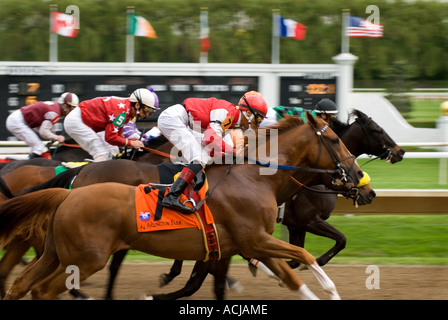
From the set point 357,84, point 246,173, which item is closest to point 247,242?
point 246,173

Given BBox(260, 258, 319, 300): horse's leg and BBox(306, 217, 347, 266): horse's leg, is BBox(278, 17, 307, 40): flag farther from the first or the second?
BBox(260, 258, 319, 300): horse's leg

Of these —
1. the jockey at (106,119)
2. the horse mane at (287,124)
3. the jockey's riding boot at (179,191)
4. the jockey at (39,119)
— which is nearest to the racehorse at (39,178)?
the jockey at (106,119)

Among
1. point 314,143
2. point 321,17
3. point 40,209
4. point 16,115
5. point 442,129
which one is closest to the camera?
point 40,209

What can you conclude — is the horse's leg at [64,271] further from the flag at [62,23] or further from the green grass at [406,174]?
the flag at [62,23]

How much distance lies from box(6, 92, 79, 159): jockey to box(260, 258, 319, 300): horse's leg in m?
3.71

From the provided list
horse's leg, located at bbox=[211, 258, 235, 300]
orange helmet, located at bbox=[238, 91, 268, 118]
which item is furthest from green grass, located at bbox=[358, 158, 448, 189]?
horse's leg, located at bbox=[211, 258, 235, 300]

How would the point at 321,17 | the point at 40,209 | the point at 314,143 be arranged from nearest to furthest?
the point at 40,209, the point at 314,143, the point at 321,17

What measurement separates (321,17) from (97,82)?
6677 millimetres

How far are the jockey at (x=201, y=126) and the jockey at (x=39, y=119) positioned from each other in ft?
6.61

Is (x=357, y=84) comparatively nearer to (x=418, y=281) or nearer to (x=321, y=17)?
(x=321, y=17)

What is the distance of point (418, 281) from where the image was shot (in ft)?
19.5

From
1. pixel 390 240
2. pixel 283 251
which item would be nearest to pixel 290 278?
pixel 283 251

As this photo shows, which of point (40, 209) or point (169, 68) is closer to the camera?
point (40, 209)

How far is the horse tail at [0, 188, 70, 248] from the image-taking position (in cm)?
456
